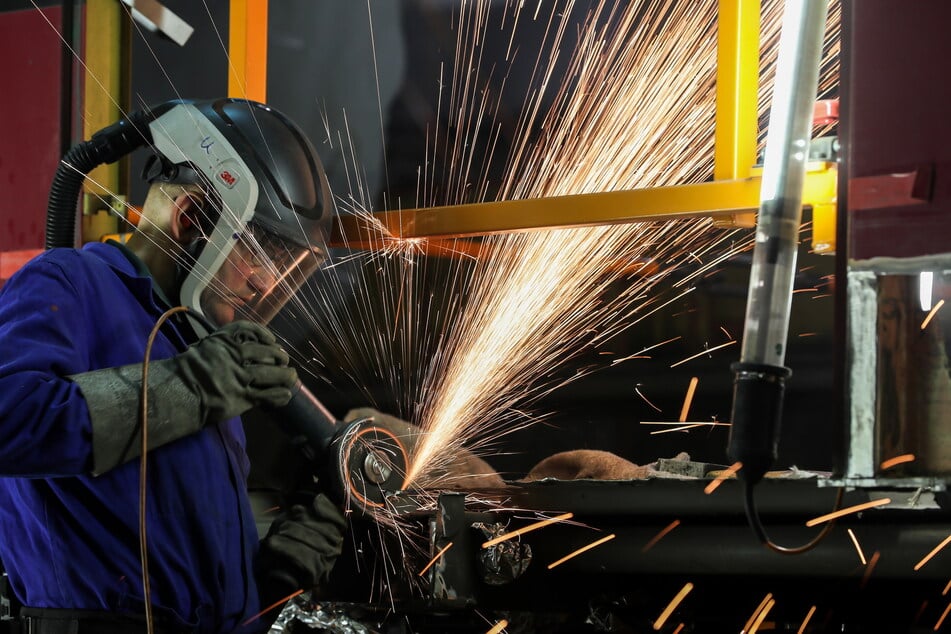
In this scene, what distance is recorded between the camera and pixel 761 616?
6.66 ft

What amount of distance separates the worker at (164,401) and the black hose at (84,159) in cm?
8

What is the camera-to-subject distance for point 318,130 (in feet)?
12.2

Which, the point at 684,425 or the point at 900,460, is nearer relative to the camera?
the point at 900,460

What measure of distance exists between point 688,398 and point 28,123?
2.46m

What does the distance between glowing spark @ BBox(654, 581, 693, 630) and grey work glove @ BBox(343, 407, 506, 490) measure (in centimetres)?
48

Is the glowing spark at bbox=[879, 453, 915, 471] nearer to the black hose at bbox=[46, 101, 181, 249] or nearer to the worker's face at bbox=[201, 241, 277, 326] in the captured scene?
the worker's face at bbox=[201, 241, 277, 326]

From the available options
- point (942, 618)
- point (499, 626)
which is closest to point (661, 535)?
point (499, 626)

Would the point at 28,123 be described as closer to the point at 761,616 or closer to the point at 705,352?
the point at 705,352

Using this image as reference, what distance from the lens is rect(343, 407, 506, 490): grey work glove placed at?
264 centimetres

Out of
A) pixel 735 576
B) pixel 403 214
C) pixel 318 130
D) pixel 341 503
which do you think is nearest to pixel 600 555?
pixel 735 576

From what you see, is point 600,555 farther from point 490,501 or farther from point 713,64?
point 713,64

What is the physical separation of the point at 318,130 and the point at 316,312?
0.69 metres

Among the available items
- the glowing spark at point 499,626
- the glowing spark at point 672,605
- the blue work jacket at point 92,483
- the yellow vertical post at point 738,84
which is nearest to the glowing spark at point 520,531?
the glowing spark at point 499,626

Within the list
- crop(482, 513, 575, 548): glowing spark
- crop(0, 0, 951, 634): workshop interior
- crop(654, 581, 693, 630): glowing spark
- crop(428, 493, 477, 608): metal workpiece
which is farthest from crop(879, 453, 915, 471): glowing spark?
crop(428, 493, 477, 608): metal workpiece
